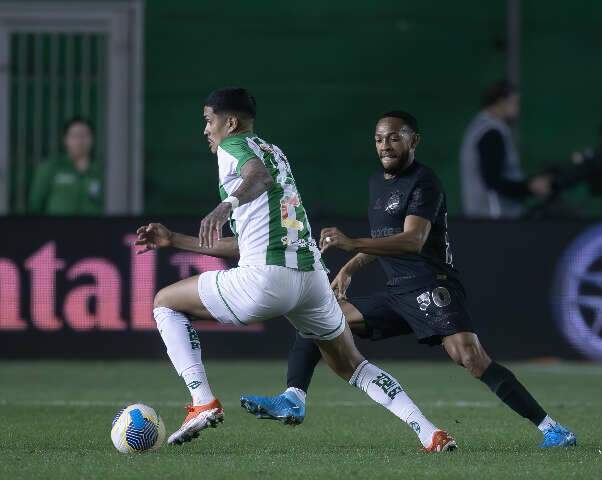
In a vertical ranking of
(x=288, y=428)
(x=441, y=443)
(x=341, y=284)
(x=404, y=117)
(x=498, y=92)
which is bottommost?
(x=288, y=428)

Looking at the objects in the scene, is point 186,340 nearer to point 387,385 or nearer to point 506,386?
point 387,385

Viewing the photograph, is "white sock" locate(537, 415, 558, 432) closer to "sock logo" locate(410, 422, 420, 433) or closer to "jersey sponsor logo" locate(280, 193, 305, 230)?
"sock logo" locate(410, 422, 420, 433)

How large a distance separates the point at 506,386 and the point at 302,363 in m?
1.09

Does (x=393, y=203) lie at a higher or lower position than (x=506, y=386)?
higher

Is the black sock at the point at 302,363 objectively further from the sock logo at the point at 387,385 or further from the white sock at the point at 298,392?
the sock logo at the point at 387,385

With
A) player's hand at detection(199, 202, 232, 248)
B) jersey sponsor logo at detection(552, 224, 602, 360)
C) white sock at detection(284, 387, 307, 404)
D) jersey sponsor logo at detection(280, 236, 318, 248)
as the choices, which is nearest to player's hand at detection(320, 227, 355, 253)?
jersey sponsor logo at detection(280, 236, 318, 248)

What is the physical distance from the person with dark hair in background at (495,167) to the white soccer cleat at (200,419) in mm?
6445

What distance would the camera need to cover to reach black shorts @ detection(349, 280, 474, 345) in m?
7.85

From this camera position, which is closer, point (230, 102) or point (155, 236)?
point (155, 236)

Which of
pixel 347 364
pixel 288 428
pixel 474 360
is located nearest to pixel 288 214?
pixel 347 364

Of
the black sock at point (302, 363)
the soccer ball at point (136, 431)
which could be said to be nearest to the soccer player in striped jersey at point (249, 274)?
the soccer ball at point (136, 431)

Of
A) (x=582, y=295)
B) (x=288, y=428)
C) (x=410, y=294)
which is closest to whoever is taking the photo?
(x=410, y=294)

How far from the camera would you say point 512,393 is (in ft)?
25.4

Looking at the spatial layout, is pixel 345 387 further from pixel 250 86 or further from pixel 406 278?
pixel 250 86
